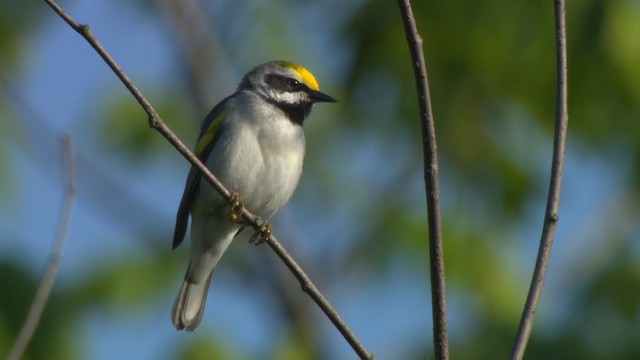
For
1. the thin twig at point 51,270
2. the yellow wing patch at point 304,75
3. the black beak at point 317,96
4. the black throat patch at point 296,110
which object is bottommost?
the thin twig at point 51,270

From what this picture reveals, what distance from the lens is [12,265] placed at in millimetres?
5051

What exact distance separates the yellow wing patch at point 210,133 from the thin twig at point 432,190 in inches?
95.7

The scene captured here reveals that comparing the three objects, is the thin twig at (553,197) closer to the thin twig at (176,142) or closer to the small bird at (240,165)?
the thin twig at (176,142)

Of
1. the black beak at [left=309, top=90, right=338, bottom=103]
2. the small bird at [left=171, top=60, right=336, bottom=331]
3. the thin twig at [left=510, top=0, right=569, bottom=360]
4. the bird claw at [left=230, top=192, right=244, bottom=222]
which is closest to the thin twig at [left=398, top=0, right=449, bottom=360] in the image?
the thin twig at [left=510, top=0, right=569, bottom=360]

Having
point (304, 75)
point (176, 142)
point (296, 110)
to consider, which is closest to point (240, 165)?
point (296, 110)

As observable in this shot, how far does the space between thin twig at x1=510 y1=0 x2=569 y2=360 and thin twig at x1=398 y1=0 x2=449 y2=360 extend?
24cm

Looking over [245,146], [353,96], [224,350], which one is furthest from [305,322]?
[245,146]

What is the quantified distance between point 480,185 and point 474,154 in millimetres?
206

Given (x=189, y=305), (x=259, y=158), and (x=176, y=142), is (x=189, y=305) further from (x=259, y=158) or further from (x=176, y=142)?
(x=176, y=142)

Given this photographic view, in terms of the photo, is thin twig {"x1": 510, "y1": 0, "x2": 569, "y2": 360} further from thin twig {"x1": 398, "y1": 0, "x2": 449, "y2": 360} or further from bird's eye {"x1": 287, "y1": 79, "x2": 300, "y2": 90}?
bird's eye {"x1": 287, "y1": 79, "x2": 300, "y2": 90}

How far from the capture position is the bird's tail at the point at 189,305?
18.0 ft

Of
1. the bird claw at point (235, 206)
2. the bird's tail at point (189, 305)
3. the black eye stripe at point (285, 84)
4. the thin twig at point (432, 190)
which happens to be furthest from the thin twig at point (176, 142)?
the black eye stripe at point (285, 84)

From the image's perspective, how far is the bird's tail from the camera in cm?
547

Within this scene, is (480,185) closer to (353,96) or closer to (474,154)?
(474,154)
